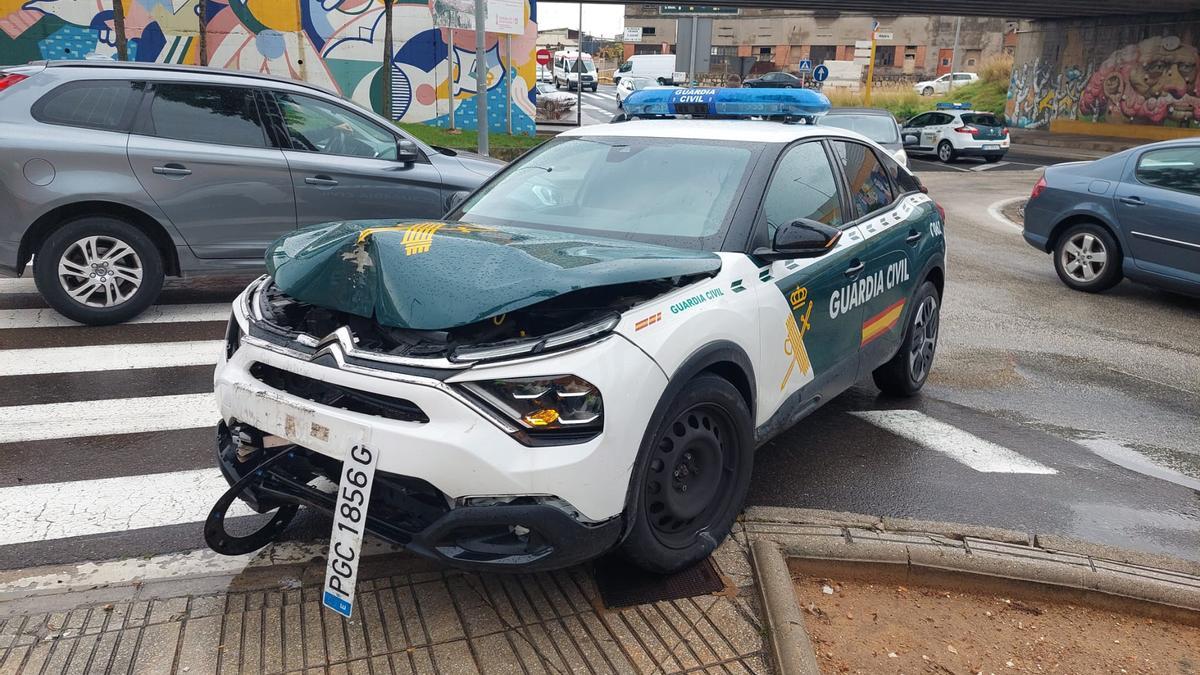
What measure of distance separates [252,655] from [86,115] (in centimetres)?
519

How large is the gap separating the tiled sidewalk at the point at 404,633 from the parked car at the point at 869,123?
40.6ft

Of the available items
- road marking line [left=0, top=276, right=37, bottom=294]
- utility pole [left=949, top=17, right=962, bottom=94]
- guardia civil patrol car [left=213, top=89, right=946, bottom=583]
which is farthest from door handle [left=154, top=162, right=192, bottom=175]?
utility pole [left=949, top=17, right=962, bottom=94]

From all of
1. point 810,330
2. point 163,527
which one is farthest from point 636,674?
point 163,527

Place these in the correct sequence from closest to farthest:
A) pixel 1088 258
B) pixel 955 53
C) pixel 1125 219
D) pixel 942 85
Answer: pixel 1125 219 < pixel 1088 258 < pixel 942 85 < pixel 955 53

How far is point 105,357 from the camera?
20.3ft

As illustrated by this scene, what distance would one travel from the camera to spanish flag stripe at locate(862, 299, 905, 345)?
4.92 meters

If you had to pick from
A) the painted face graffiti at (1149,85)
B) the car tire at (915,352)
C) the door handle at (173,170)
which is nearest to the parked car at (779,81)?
the car tire at (915,352)

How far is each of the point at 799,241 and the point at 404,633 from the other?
2.14 metres

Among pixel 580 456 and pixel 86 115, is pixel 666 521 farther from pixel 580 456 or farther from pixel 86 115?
pixel 86 115

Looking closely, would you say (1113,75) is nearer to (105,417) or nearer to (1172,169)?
(1172,169)

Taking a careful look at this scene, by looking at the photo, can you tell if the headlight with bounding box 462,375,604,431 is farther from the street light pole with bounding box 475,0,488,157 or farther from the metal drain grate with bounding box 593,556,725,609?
the street light pole with bounding box 475,0,488,157

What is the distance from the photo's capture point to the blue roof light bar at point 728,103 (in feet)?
18.9

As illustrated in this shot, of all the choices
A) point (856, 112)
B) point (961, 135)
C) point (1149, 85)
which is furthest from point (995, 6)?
point (856, 112)

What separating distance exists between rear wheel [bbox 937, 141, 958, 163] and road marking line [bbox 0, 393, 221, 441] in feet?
83.6
